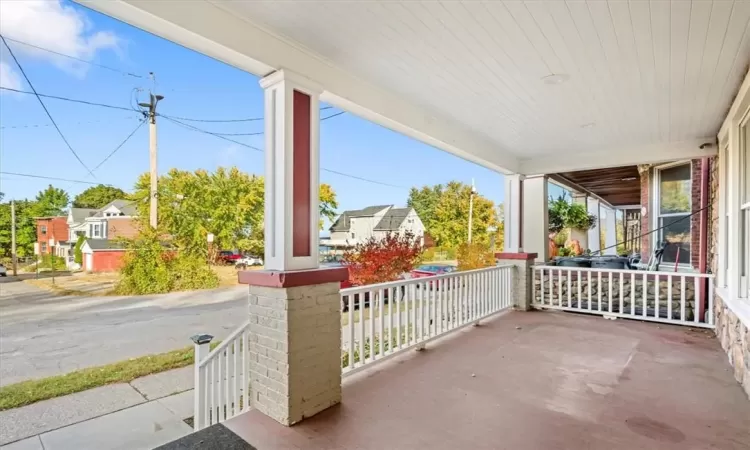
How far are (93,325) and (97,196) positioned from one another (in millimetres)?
6055

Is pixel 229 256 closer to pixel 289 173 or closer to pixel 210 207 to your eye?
pixel 210 207

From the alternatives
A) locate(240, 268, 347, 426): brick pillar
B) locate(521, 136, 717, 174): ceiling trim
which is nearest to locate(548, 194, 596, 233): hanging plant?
locate(521, 136, 717, 174): ceiling trim

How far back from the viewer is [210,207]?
12.0 m

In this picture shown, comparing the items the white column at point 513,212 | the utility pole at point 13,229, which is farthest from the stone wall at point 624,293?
the utility pole at point 13,229

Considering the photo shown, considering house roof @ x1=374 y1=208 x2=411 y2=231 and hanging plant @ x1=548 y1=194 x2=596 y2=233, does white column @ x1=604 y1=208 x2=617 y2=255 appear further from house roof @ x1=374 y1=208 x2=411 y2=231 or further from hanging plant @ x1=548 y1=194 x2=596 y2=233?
house roof @ x1=374 y1=208 x2=411 y2=231

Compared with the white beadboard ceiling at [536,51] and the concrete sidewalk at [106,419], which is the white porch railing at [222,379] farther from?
the white beadboard ceiling at [536,51]

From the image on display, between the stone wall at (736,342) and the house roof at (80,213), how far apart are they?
14.8 meters

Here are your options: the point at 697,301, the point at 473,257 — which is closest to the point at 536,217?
the point at 697,301

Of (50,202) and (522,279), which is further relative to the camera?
(50,202)

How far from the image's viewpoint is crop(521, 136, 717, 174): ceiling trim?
Result: 16.0ft

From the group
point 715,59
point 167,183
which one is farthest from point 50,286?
point 715,59

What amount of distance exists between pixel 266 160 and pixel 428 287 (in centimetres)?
235

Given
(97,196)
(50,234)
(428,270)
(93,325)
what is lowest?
(93,325)

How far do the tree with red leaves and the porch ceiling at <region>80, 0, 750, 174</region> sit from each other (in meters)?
3.43
